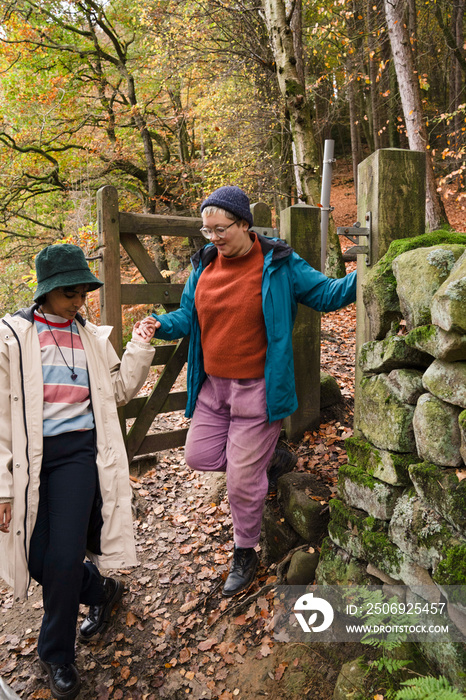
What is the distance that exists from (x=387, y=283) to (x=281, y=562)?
2.06 metres

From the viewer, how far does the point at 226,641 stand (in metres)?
3.00

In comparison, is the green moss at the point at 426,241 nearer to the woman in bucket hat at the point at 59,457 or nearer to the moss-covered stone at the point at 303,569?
the woman in bucket hat at the point at 59,457

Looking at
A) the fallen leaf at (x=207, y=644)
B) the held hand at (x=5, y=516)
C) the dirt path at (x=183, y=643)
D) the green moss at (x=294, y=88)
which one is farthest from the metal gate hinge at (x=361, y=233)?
the green moss at (x=294, y=88)

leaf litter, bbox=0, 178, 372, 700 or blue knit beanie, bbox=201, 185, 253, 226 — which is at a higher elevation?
blue knit beanie, bbox=201, 185, 253, 226

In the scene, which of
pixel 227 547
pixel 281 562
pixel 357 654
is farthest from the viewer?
pixel 227 547

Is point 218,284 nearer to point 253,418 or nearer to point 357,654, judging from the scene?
point 253,418

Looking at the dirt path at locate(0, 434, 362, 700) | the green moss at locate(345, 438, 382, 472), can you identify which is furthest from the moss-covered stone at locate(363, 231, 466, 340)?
the dirt path at locate(0, 434, 362, 700)

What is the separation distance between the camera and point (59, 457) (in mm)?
2664

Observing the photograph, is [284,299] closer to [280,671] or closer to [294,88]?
[280,671]

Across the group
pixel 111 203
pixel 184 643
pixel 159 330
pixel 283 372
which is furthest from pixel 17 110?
pixel 184 643

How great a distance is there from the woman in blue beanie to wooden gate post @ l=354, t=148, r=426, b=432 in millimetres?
302

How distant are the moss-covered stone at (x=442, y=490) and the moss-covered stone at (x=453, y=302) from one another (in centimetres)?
67

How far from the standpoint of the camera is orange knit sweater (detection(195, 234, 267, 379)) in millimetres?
3010

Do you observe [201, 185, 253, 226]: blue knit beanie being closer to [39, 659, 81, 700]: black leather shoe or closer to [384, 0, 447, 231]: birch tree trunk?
[39, 659, 81, 700]: black leather shoe
